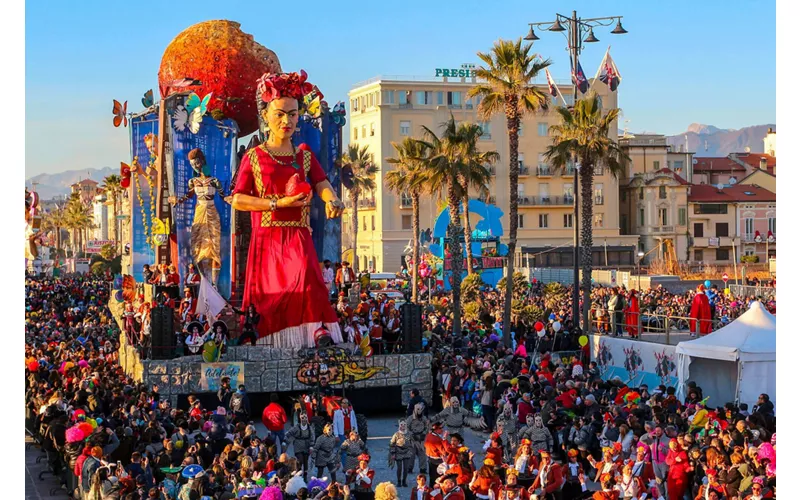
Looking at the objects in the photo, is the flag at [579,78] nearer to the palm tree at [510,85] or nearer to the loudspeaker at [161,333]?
the palm tree at [510,85]

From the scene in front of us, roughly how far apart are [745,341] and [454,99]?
5263cm

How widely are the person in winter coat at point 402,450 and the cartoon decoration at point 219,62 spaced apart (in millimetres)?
16208

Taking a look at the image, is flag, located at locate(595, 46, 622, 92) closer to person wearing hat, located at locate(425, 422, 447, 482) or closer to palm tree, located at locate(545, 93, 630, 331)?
palm tree, located at locate(545, 93, 630, 331)

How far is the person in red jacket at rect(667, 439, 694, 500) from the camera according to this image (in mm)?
14469

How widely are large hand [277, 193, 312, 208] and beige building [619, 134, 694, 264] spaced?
135ft

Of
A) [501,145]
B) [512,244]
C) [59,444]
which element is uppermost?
[501,145]

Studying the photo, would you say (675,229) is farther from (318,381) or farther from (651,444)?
(651,444)

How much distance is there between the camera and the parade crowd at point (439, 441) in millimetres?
13328

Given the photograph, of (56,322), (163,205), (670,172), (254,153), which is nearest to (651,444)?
(254,153)

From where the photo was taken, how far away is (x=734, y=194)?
56062 millimetres

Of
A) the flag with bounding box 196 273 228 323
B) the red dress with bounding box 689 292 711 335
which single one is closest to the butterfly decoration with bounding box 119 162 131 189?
the flag with bounding box 196 273 228 323

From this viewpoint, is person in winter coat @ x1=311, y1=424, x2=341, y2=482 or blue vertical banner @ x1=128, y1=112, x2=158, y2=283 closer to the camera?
person in winter coat @ x1=311, y1=424, x2=341, y2=482

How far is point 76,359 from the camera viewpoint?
25.0 m

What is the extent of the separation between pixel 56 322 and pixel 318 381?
536 inches
